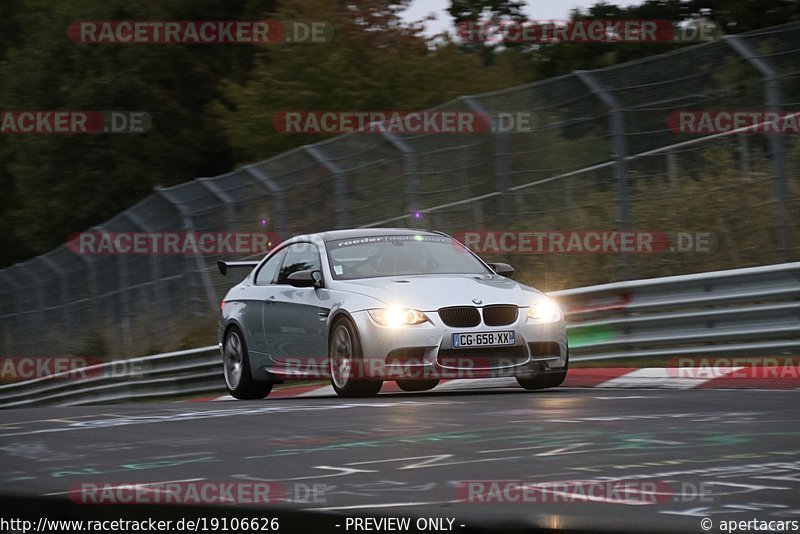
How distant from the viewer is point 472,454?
22.6ft

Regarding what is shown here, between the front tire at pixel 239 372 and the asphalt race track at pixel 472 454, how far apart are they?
288 cm

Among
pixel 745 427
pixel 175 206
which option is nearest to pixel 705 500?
pixel 745 427

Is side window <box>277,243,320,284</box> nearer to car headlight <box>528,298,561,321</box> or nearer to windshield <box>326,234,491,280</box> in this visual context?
windshield <box>326,234,491,280</box>

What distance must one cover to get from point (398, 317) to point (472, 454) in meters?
4.33

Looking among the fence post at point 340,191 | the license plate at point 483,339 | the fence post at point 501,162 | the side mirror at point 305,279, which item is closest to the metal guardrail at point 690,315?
the fence post at point 501,162

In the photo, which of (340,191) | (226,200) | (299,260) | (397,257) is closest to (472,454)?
(397,257)

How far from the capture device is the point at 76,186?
5119cm

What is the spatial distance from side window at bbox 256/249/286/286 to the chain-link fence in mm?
3285

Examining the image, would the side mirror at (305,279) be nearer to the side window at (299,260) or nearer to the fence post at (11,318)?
the side window at (299,260)

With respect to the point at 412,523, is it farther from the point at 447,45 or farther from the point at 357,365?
the point at 447,45

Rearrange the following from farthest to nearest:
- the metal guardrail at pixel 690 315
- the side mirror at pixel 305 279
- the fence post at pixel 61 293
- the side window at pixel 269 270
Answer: the fence post at pixel 61 293 < the side window at pixel 269 270 < the metal guardrail at pixel 690 315 < the side mirror at pixel 305 279

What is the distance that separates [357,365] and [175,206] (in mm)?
11341

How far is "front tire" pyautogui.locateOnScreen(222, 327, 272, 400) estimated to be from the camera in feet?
44.8

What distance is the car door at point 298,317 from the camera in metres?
12.1
